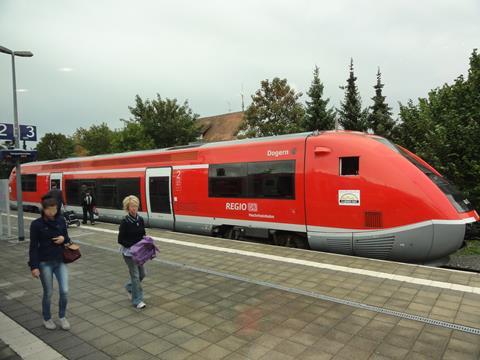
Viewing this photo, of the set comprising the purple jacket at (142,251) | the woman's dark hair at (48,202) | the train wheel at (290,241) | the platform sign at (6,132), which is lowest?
the train wheel at (290,241)

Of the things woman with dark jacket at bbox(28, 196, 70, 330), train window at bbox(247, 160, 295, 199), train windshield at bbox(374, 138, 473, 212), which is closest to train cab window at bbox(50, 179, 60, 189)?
train window at bbox(247, 160, 295, 199)

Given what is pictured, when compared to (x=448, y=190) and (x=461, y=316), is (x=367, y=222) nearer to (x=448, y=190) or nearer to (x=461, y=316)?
(x=448, y=190)

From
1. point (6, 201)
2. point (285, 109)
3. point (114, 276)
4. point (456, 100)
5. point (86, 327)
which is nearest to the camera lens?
point (86, 327)

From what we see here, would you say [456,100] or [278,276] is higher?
[456,100]

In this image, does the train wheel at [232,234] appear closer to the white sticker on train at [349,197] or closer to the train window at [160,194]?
the train window at [160,194]

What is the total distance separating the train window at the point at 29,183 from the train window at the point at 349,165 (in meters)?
17.6

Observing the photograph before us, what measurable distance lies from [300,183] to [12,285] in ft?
20.3

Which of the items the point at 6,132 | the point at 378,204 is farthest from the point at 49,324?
the point at 6,132

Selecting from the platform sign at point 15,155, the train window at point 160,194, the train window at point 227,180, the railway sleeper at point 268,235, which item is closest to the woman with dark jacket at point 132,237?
the railway sleeper at point 268,235

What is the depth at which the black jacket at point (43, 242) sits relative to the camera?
4.55 meters

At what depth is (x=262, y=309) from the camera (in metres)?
5.15

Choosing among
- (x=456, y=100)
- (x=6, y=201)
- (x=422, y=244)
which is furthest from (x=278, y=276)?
(x=456, y=100)

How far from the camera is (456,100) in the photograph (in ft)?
44.4

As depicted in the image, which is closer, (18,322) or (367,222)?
(18,322)
